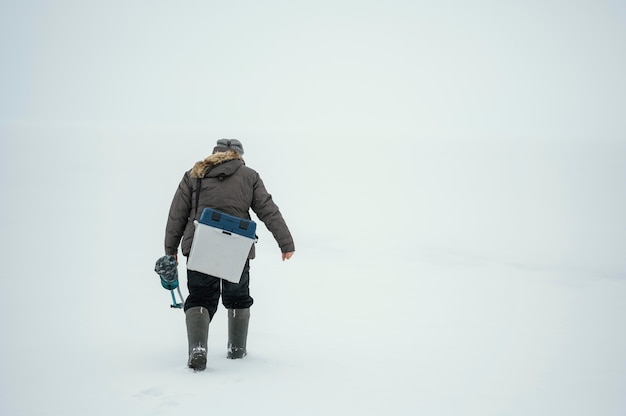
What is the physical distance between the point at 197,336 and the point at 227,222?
74 centimetres

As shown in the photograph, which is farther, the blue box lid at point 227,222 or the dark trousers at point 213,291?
the dark trousers at point 213,291

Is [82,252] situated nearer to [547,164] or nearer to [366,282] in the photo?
[366,282]

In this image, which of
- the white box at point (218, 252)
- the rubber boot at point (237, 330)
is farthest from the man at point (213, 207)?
the white box at point (218, 252)

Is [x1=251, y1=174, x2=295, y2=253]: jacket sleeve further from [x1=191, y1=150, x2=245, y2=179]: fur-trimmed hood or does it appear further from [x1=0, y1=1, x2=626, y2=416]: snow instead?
[x1=0, y1=1, x2=626, y2=416]: snow

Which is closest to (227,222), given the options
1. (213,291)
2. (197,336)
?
(213,291)

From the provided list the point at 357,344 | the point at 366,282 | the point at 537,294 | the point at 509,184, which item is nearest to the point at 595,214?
the point at 509,184

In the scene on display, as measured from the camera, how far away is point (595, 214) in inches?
533

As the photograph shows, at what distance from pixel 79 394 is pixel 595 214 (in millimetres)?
12603

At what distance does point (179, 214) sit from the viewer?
4.15 m

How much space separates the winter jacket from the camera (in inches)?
161

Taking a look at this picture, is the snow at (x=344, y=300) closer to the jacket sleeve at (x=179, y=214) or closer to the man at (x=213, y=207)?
the man at (x=213, y=207)

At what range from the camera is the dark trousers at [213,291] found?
161 inches

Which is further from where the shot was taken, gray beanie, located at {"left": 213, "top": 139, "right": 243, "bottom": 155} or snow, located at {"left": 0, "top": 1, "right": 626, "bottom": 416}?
gray beanie, located at {"left": 213, "top": 139, "right": 243, "bottom": 155}

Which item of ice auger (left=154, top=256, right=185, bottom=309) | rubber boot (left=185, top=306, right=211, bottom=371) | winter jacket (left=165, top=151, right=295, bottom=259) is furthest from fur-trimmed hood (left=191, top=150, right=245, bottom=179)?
rubber boot (left=185, top=306, right=211, bottom=371)
